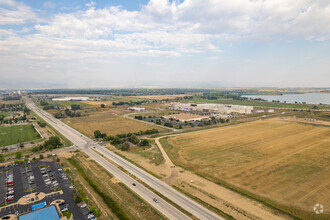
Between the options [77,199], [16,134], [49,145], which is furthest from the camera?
[16,134]

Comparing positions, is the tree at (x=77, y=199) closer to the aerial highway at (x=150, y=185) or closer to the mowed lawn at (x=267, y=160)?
the aerial highway at (x=150, y=185)

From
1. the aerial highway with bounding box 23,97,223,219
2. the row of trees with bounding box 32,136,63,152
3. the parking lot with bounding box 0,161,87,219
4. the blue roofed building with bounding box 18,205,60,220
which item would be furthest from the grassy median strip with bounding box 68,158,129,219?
the row of trees with bounding box 32,136,63,152

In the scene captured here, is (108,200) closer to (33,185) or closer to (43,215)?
(43,215)

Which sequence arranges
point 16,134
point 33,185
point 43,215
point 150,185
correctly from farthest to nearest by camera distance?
1. point 16,134
2. point 33,185
3. point 150,185
4. point 43,215

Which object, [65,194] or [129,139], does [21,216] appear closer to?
[65,194]

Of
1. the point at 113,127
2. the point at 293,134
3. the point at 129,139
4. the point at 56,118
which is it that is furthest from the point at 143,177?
the point at 56,118

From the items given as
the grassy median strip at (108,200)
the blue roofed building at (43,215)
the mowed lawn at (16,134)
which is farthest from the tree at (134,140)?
the mowed lawn at (16,134)

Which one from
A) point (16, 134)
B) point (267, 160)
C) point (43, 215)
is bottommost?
point (43, 215)

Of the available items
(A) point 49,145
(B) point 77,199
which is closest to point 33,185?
(B) point 77,199
